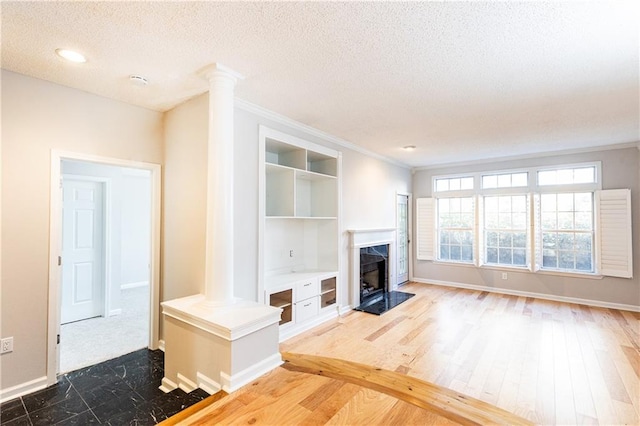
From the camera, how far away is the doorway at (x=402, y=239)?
6183mm

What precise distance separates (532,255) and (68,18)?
21.7 feet

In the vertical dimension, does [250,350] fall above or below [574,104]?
below

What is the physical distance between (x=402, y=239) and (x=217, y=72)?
5212 millimetres

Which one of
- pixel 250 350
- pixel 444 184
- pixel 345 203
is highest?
pixel 444 184

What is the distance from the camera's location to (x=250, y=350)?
211 centimetres

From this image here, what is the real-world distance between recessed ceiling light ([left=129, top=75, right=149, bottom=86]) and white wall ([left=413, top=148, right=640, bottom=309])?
5610mm

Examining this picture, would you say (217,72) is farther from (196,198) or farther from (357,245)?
(357,245)

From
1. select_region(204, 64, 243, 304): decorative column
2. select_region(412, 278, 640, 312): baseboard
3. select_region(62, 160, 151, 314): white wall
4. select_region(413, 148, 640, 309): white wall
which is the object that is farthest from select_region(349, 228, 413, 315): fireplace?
select_region(62, 160, 151, 314): white wall

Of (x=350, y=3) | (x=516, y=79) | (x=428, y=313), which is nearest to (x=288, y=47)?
(x=350, y=3)

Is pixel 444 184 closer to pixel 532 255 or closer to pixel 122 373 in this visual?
pixel 532 255

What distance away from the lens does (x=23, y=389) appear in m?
2.33

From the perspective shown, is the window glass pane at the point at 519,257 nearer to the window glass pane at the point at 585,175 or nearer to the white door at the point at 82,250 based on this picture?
the window glass pane at the point at 585,175

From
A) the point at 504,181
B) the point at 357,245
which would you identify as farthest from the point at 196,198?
the point at 504,181

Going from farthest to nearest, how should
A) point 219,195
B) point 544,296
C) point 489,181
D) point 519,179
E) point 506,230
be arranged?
point 489,181
point 506,230
point 519,179
point 544,296
point 219,195
